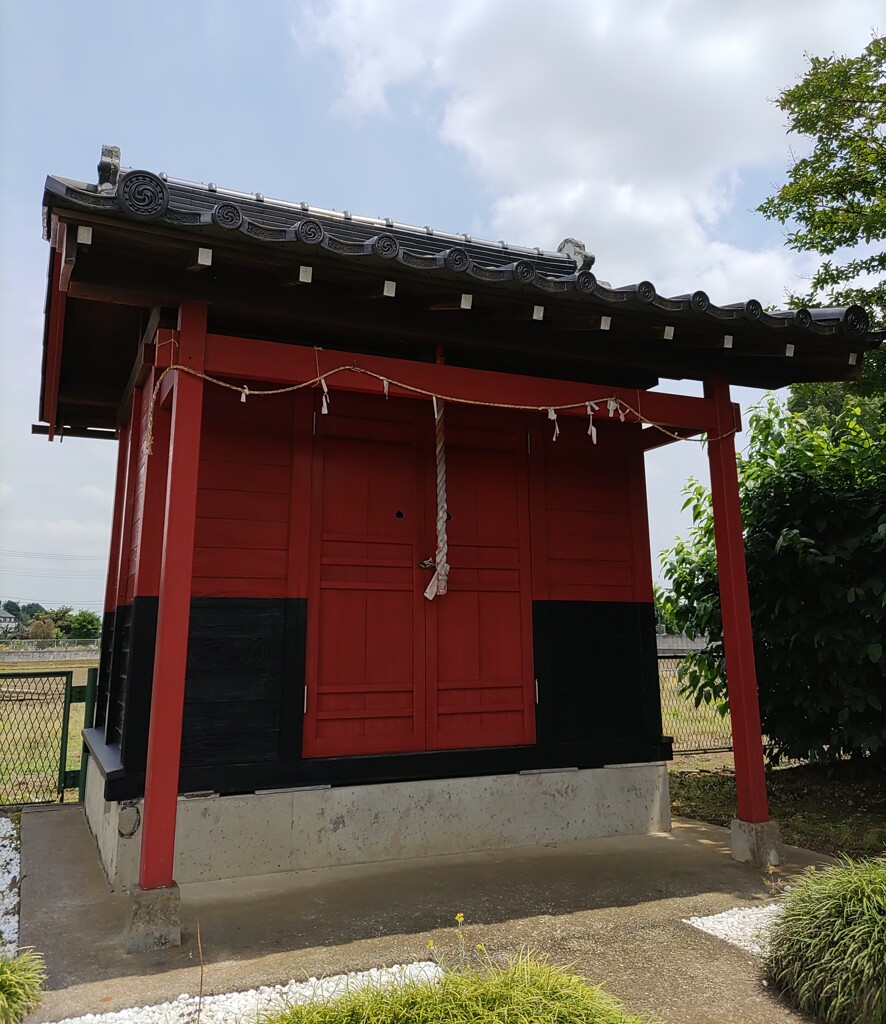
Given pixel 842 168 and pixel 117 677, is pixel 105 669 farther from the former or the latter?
pixel 842 168

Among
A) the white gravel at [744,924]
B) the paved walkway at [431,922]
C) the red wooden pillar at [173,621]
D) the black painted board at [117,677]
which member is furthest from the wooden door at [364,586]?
the white gravel at [744,924]

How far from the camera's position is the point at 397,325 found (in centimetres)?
385

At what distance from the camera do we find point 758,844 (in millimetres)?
3963

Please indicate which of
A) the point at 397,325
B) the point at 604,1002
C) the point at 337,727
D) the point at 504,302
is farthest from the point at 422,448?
the point at 604,1002

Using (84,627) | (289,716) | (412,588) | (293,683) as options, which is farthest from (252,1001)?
(84,627)

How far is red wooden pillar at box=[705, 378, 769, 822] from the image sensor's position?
162 inches

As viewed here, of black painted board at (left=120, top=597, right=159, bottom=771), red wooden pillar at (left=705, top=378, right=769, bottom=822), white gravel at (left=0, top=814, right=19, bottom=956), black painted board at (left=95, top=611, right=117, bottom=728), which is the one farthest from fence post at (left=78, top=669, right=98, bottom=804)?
red wooden pillar at (left=705, top=378, right=769, bottom=822)

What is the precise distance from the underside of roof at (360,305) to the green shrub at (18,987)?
8.83 feet

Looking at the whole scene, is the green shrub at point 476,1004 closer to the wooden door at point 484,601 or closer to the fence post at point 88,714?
the wooden door at point 484,601

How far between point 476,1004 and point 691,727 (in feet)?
26.2

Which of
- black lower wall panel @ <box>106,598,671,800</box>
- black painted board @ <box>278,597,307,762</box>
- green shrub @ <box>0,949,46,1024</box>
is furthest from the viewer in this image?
black painted board @ <box>278,597,307,762</box>

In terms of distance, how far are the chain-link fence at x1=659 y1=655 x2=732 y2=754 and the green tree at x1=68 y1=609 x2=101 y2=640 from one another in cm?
3588

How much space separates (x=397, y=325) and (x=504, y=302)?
0.61 metres

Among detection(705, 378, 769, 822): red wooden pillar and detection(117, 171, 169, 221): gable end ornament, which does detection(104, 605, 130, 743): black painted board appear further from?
detection(705, 378, 769, 822): red wooden pillar
